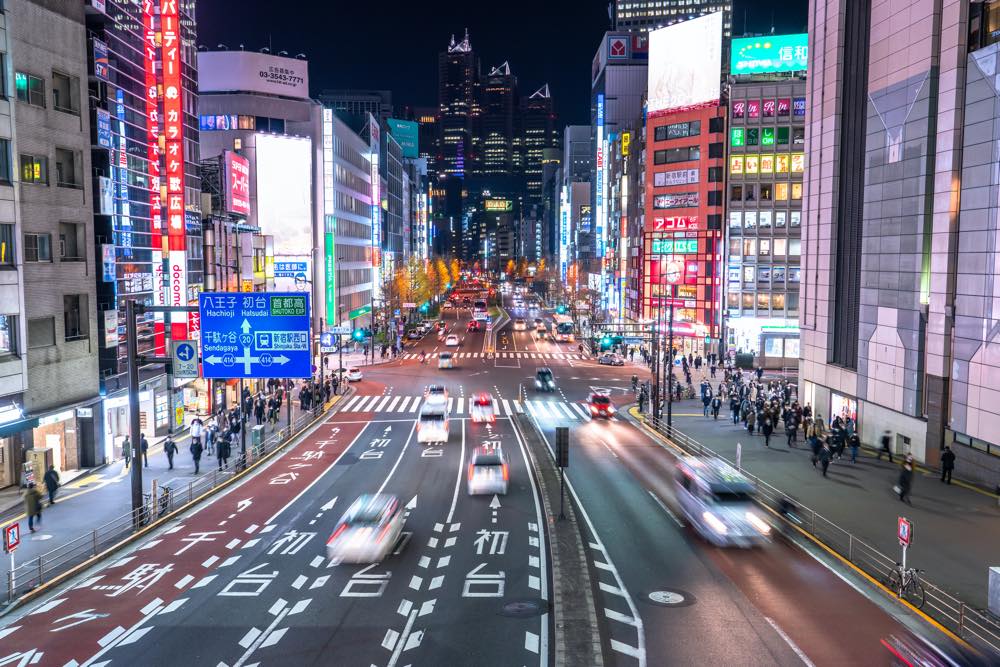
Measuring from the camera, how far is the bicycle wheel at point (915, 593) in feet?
61.6

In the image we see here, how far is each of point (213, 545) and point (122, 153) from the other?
2436 centimetres

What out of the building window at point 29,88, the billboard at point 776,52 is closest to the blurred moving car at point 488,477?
the building window at point 29,88

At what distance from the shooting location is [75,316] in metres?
34.2

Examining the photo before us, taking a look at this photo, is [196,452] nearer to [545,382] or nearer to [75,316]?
Result: [75,316]

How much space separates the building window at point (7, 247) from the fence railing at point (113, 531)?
10.3 metres

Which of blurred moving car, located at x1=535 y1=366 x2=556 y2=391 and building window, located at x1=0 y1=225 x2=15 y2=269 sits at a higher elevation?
building window, located at x1=0 y1=225 x2=15 y2=269

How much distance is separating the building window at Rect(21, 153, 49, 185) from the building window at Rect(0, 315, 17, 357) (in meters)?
5.47

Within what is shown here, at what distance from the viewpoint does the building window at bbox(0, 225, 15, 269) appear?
29508mm

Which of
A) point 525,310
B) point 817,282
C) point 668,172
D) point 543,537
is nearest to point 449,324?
point 525,310

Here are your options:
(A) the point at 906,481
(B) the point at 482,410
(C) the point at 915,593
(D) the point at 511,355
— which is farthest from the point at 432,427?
(D) the point at 511,355

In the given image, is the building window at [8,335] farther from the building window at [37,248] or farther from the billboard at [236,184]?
the billboard at [236,184]

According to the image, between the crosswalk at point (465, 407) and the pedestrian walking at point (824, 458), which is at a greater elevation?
the pedestrian walking at point (824, 458)

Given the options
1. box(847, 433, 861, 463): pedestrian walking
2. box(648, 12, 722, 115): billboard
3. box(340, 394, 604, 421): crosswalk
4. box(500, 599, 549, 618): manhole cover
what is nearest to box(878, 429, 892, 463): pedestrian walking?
box(847, 433, 861, 463): pedestrian walking

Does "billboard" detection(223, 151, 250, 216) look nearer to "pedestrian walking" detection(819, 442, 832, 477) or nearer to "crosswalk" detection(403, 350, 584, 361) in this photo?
"crosswalk" detection(403, 350, 584, 361)
